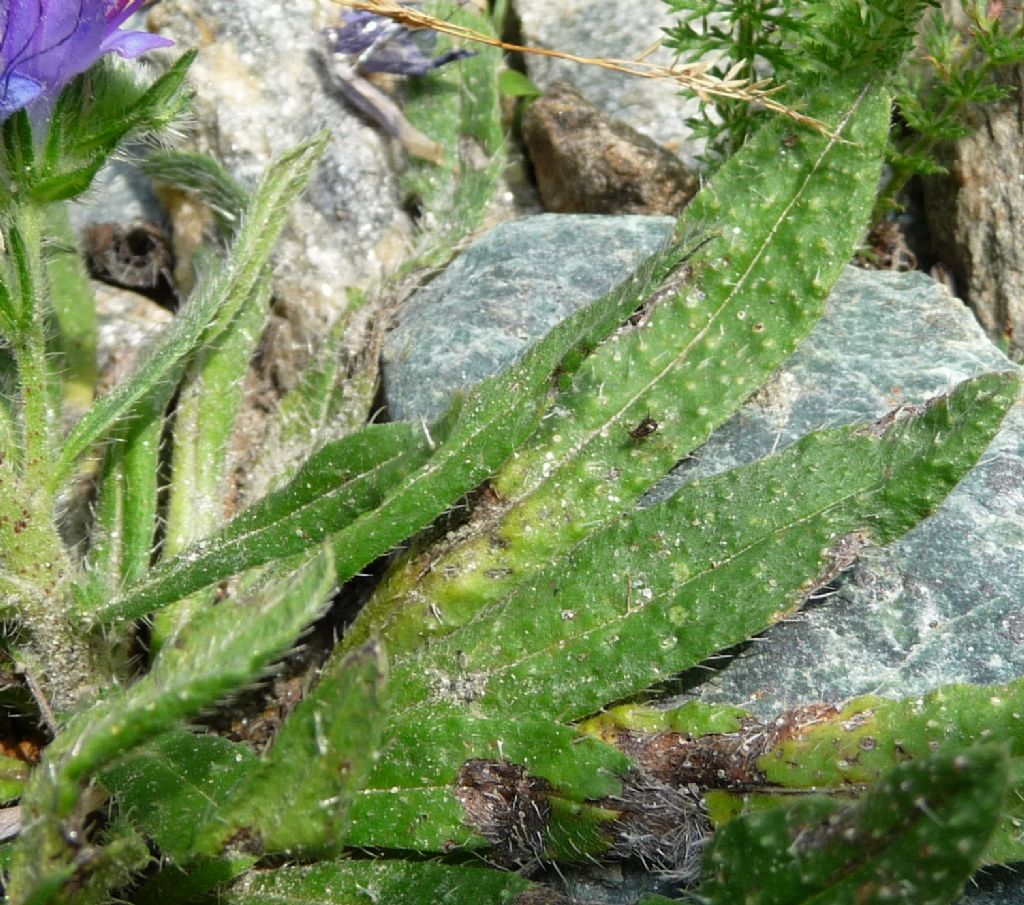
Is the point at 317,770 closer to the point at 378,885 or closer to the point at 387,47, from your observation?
the point at 378,885

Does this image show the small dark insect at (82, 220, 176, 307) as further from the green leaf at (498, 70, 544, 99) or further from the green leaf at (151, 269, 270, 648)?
the green leaf at (498, 70, 544, 99)

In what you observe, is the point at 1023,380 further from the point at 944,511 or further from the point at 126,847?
the point at 126,847

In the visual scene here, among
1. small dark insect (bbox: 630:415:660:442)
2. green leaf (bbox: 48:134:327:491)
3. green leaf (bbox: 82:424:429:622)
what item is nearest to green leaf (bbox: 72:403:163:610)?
green leaf (bbox: 48:134:327:491)

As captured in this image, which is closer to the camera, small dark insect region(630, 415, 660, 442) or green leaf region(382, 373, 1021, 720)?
green leaf region(382, 373, 1021, 720)

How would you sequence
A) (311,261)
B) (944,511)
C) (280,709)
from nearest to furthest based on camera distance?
(944,511), (280,709), (311,261)

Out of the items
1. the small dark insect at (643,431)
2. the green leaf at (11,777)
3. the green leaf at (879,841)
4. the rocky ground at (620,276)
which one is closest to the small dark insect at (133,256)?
the rocky ground at (620,276)

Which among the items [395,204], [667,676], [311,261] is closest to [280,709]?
[667,676]
